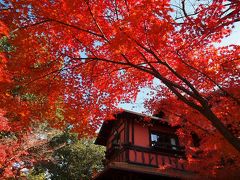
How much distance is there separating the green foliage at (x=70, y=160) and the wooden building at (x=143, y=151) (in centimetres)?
1005

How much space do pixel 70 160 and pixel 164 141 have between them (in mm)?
13978

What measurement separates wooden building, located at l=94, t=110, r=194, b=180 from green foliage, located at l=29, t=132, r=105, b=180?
10.0 meters

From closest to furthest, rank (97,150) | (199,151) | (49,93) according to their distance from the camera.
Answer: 1. (49,93)
2. (199,151)
3. (97,150)

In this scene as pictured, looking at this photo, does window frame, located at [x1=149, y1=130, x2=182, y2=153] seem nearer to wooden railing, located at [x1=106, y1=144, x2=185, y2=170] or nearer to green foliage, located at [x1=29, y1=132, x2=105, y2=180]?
wooden railing, located at [x1=106, y1=144, x2=185, y2=170]

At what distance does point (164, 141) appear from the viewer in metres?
16.2

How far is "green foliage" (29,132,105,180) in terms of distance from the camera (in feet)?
83.0

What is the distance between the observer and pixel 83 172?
25641mm

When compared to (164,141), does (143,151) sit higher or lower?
lower

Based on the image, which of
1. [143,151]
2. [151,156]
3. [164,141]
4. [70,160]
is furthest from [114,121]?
[70,160]

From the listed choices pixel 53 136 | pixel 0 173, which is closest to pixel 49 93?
pixel 0 173

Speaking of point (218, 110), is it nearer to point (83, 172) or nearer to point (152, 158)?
point (152, 158)

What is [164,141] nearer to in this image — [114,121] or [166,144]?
[166,144]

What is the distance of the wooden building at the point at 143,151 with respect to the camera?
13359 millimetres

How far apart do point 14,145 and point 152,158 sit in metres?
12.6
